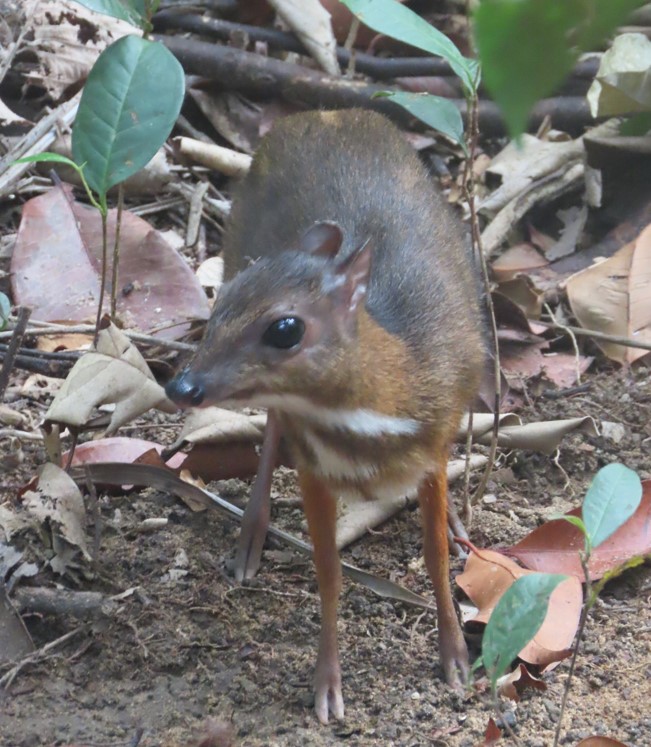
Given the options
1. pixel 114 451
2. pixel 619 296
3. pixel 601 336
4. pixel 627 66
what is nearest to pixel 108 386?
pixel 114 451

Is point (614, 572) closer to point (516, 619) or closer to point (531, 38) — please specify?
point (516, 619)

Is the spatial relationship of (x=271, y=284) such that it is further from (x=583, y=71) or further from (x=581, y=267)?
(x=583, y=71)

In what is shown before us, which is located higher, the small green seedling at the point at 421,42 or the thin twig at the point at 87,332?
the small green seedling at the point at 421,42

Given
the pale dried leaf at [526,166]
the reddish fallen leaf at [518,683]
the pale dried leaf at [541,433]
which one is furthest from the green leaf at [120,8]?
the pale dried leaf at [526,166]

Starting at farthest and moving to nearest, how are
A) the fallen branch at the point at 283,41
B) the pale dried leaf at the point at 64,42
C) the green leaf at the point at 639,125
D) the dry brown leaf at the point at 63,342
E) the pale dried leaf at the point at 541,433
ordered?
the fallen branch at the point at 283,41, the pale dried leaf at the point at 64,42, the dry brown leaf at the point at 63,342, the pale dried leaf at the point at 541,433, the green leaf at the point at 639,125

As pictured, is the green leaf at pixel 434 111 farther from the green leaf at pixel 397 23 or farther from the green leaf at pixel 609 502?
the green leaf at pixel 609 502

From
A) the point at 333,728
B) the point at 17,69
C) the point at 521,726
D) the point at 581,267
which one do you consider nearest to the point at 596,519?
the point at 521,726
